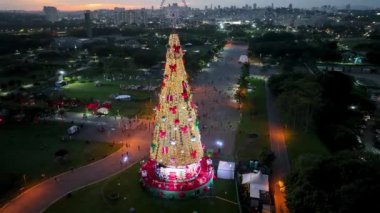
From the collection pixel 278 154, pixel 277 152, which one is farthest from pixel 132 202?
pixel 277 152

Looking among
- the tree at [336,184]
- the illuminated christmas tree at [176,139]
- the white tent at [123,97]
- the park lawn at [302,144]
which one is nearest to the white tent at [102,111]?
the white tent at [123,97]

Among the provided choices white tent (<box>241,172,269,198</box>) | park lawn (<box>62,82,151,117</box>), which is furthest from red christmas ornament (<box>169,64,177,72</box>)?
park lawn (<box>62,82,151,117</box>)

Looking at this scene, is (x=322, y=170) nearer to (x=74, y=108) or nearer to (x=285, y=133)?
(x=285, y=133)

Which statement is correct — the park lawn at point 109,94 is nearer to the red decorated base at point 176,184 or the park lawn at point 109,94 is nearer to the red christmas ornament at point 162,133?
the red decorated base at point 176,184

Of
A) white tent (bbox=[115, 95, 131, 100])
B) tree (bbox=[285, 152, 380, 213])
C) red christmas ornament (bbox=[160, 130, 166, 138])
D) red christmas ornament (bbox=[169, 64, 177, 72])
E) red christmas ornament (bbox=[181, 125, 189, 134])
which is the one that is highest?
red christmas ornament (bbox=[169, 64, 177, 72])

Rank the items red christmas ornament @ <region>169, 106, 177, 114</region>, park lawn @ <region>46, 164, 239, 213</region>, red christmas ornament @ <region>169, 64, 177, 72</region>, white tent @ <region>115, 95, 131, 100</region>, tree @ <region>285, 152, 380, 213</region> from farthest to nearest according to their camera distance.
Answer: white tent @ <region>115, 95, 131, 100</region>
park lawn @ <region>46, 164, 239, 213</region>
red christmas ornament @ <region>169, 106, 177, 114</region>
red christmas ornament @ <region>169, 64, 177, 72</region>
tree @ <region>285, 152, 380, 213</region>

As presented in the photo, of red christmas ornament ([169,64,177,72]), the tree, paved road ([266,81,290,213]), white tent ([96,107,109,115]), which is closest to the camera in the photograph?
the tree

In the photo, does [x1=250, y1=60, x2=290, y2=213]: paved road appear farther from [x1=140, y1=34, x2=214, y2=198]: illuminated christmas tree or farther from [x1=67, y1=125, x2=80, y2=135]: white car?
[x1=67, y1=125, x2=80, y2=135]: white car
